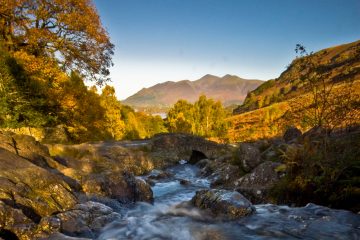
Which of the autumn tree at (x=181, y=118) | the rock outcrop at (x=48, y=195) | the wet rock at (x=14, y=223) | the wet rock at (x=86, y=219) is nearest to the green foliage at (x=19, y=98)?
the rock outcrop at (x=48, y=195)

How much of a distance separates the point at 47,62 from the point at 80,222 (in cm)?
2044

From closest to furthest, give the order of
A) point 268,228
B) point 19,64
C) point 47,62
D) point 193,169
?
point 268,228 < point 193,169 < point 19,64 < point 47,62

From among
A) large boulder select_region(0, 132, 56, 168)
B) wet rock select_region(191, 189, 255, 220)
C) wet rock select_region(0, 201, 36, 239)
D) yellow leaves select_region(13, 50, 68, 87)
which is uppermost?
yellow leaves select_region(13, 50, 68, 87)

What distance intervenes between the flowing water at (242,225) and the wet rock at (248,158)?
4.37 meters

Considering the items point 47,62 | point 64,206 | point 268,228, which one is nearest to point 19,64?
point 47,62

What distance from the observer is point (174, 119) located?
78500 millimetres

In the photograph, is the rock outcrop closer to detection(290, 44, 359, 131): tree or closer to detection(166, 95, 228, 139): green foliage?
detection(290, 44, 359, 131): tree

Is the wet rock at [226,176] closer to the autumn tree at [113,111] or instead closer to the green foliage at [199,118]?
the autumn tree at [113,111]

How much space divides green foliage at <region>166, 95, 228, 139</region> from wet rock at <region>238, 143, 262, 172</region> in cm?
6122

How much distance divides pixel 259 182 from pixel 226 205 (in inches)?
133

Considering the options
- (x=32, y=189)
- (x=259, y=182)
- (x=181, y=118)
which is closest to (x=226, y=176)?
(x=259, y=182)

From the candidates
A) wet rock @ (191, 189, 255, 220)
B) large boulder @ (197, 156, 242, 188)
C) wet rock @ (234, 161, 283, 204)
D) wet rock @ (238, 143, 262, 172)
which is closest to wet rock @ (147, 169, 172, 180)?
large boulder @ (197, 156, 242, 188)

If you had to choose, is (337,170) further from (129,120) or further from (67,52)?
(129,120)

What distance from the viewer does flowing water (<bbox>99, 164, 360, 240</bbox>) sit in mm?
8906
